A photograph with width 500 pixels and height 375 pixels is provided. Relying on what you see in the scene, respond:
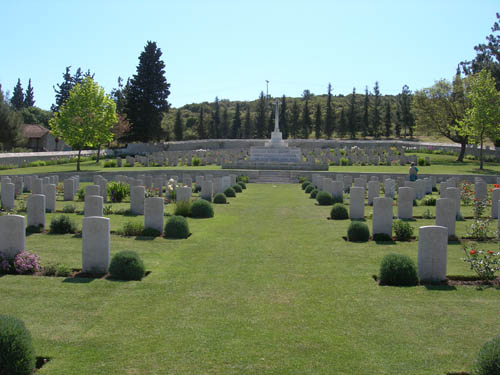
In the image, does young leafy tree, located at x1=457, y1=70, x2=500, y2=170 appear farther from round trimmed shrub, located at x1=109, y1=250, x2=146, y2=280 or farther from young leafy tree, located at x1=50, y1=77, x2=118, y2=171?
round trimmed shrub, located at x1=109, y1=250, x2=146, y2=280

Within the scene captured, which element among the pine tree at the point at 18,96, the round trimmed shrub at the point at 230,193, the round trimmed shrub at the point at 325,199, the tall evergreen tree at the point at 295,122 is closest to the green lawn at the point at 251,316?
the round trimmed shrub at the point at 325,199

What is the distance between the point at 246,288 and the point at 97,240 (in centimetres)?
299

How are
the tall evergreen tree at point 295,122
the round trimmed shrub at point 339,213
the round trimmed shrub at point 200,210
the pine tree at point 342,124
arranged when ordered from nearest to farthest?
the round trimmed shrub at point 339,213 < the round trimmed shrub at point 200,210 < the pine tree at point 342,124 < the tall evergreen tree at point 295,122

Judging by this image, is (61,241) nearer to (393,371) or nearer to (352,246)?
(352,246)

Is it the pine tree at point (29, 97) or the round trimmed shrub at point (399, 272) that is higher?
the pine tree at point (29, 97)

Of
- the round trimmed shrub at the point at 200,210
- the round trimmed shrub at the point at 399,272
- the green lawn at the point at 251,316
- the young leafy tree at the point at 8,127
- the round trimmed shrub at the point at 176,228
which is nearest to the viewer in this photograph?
the green lawn at the point at 251,316

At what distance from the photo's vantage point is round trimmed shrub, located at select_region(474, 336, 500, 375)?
4996 mm

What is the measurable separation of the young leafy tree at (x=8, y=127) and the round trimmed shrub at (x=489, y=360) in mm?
60507

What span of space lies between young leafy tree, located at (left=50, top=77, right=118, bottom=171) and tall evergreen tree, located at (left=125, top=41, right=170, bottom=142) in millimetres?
17940

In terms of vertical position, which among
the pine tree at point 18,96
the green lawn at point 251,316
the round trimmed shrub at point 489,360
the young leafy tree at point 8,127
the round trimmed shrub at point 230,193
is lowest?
the green lawn at point 251,316

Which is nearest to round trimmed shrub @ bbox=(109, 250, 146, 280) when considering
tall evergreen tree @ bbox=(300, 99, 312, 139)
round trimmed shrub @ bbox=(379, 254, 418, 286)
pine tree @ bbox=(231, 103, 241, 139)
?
round trimmed shrub @ bbox=(379, 254, 418, 286)

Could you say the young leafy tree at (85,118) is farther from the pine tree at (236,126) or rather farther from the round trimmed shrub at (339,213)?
the pine tree at (236,126)

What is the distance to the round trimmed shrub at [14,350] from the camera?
540 cm

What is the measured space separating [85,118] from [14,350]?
130 feet
